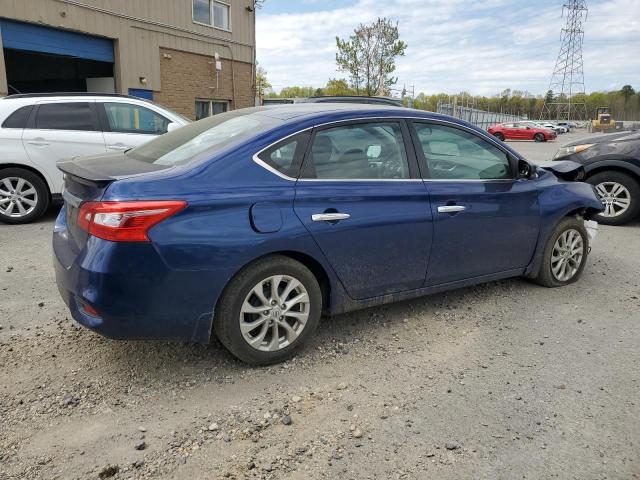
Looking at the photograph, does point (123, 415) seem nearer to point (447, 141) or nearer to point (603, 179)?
point (447, 141)

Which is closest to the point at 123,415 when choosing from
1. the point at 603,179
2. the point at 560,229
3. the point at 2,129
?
the point at 560,229

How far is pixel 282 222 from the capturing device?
122 inches

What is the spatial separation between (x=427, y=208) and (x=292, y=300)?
120 cm

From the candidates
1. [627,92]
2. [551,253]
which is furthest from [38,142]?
[627,92]

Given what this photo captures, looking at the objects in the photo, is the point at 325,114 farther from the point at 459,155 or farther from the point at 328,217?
the point at 459,155

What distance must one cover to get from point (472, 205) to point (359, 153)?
1020 mm

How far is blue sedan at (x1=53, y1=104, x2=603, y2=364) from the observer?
9.23 ft

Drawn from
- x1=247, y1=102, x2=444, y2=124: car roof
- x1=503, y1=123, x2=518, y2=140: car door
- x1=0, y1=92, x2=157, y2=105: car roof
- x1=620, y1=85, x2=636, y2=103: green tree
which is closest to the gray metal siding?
x1=0, y1=92, x2=157, y2=105: car roof

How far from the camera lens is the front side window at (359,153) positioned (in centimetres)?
339

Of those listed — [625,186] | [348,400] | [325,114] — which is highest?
[325,114]

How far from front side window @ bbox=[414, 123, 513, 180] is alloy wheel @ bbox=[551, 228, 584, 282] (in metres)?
0.92

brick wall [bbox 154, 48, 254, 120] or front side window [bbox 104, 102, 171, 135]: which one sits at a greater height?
brick wall [bbox 154, 48, 254, 120]

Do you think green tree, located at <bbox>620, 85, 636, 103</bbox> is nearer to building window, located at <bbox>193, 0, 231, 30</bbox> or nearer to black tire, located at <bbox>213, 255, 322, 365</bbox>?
building window, located at <bbox>193, 0, 231, 30</bbox>

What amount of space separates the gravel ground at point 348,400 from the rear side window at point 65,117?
358 centimetres
